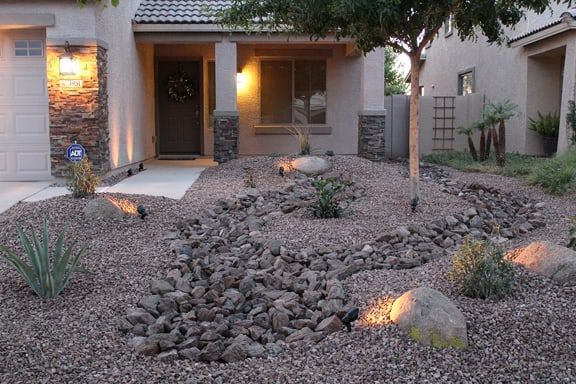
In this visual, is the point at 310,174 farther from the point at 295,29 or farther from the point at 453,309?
the point at 453,309

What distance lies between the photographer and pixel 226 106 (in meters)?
14.8

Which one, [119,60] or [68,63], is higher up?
[119,60]

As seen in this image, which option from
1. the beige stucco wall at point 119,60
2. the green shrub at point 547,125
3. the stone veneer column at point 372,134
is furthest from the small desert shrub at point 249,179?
the green shrub at point 547,125

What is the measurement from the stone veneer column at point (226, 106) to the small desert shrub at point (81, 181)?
5967 millimetres

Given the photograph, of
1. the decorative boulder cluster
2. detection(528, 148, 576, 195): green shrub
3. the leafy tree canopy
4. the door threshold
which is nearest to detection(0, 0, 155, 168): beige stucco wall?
the door threshold

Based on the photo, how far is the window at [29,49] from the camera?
12047 millimetres

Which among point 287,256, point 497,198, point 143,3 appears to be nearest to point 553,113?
point 497,198

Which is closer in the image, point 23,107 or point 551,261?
point 551,261

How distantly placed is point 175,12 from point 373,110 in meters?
5.15

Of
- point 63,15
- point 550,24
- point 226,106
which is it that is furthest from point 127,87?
point 550,24

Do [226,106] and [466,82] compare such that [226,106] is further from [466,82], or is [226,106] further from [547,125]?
[466,82]

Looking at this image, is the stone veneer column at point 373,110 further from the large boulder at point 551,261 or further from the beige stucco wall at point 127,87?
the large boulder at point 551,261

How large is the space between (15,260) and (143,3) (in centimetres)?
1181

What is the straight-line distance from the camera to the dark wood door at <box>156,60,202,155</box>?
17516mm
